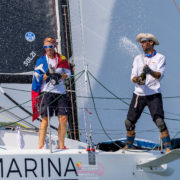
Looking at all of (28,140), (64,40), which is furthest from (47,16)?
(28,140)

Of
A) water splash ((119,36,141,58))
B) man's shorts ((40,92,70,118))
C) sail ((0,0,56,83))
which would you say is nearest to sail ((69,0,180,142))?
water splash ((119,36,141,58))

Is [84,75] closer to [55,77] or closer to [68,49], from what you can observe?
[68,49]

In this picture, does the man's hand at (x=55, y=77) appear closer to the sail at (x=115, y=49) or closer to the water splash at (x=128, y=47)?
the sail at (x=115, y=49)

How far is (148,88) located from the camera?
4.62 meters

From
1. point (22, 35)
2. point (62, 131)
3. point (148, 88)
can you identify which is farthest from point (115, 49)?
point (62, 131)

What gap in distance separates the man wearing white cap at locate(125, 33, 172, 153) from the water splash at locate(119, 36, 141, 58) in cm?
123

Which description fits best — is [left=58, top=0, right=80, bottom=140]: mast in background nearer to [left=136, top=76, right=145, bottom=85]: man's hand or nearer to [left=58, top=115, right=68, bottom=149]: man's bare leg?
→ [left=58, top=115, right=68, bottom=149]: man's bare leg

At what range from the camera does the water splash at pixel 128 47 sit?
19.5 ft

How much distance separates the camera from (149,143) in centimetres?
554

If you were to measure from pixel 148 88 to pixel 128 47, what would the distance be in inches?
54.8

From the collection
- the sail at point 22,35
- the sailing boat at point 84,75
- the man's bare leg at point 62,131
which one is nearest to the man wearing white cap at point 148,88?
the sailing boat at point 84,75

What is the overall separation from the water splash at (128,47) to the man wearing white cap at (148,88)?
1.23 metres

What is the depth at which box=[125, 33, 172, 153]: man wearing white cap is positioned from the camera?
453 centimetres

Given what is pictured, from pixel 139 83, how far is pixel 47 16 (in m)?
1.49
